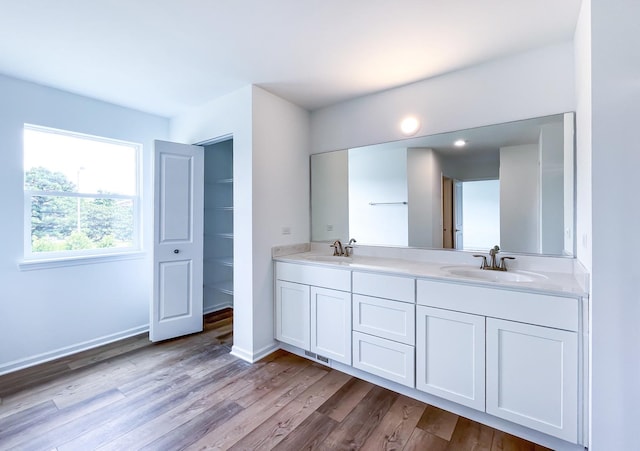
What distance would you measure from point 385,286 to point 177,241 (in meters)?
2.17

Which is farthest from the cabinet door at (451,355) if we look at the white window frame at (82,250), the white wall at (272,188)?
the white window frame at (82,250)

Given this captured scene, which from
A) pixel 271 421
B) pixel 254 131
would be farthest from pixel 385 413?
pixel 254 131

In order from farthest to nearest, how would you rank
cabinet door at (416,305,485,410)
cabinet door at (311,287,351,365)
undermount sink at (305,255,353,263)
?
undermount sink at (305,255,353,263), cabinet door at (311,287,351,365), cabinet door at (416,305,485,410)

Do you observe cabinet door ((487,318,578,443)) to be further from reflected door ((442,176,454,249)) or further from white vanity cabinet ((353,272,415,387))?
reflected door ((442,176,454,249))

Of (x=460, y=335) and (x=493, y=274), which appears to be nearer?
(x=460, y=335)

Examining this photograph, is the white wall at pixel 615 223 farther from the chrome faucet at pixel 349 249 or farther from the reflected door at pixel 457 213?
the chrome faucet at pixel 349 249

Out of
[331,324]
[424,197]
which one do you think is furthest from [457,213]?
[331,324]

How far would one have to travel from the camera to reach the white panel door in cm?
291

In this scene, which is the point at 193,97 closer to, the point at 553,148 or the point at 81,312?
the point at 81,312

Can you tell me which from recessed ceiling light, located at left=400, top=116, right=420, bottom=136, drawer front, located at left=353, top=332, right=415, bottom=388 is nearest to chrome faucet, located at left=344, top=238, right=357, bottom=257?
drawer front, located at left=353, top=332, right=415, bottom=388

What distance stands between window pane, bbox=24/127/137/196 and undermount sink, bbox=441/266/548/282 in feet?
10.8

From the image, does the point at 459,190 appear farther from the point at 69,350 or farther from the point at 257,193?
the point at 69,350

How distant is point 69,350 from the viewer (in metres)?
2.69

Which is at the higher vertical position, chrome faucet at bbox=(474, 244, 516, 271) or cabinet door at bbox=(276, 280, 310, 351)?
chrome faucet at bbox=(474, 244, 516, 271)
